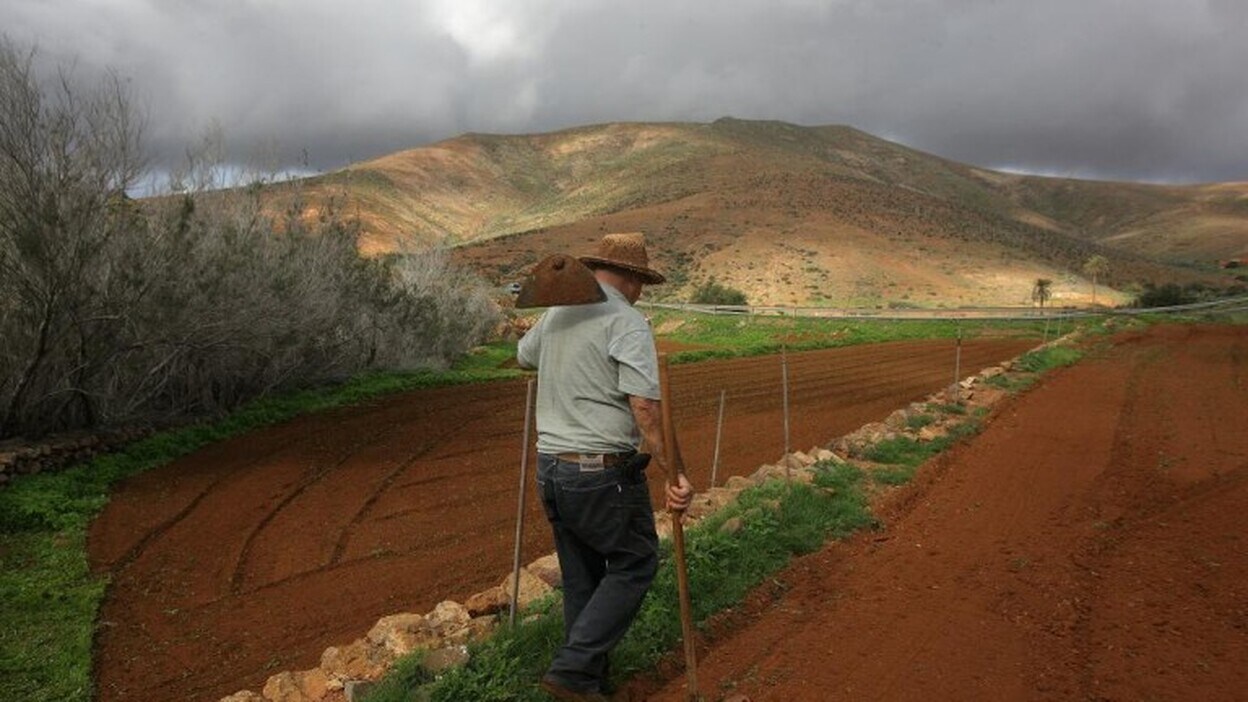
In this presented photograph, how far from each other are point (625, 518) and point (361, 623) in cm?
361

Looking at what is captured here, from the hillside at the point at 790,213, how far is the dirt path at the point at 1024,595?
59.7 ft

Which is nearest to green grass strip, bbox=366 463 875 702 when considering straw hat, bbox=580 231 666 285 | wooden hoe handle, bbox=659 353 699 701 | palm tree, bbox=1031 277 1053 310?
wooden hoe handle, bbox=659 353 699 701

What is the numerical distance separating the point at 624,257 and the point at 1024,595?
347 cm

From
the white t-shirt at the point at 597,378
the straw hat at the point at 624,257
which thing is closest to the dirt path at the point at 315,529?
the white t-shirt at the point at 597,378

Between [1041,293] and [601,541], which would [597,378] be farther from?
[1041,293]

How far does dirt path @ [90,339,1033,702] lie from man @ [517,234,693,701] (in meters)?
2.96

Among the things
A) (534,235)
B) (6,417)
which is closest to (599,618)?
(6,417)

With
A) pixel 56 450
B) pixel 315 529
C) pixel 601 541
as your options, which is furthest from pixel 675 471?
pixel 56 450

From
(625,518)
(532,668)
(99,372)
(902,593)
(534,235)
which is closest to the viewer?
(625,518)

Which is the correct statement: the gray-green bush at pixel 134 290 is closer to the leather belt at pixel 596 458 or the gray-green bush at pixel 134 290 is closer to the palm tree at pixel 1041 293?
the leather belt at pixel 596 458

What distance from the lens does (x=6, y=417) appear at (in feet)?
31.8

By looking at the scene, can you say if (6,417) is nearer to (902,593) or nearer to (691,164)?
(902,593)

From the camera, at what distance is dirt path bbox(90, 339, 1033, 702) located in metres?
5.64

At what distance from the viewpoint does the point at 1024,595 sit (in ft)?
15.9
